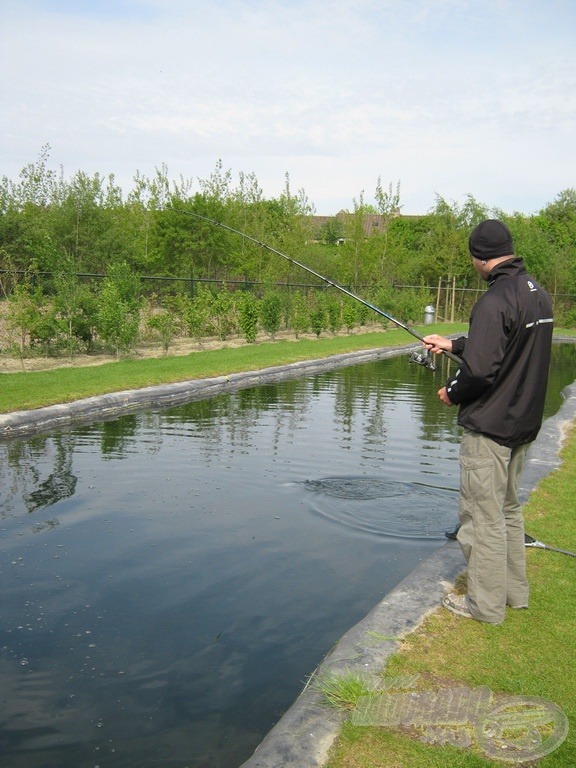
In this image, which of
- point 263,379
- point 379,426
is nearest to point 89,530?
point 379,426

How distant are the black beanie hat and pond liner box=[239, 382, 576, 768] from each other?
73.9 inches

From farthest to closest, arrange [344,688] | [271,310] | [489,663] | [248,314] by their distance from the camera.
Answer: [271,310]
[248,314]
[489,663]
[344,688]

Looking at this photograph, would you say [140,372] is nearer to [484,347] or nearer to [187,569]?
[187,569]

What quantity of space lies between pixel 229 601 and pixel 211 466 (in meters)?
3.35

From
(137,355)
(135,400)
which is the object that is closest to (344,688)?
(135,400)

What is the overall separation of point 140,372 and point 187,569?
921cm

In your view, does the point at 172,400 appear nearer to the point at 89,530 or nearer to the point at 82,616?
the point at 89,530

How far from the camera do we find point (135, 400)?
11.5 meters

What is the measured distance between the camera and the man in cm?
380

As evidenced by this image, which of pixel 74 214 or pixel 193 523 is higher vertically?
pixel 74 214

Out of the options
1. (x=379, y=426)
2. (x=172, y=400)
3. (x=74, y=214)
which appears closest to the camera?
(x=379, y=426)

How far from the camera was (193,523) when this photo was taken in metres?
6.12

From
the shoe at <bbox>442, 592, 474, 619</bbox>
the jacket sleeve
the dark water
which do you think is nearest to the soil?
the dark water

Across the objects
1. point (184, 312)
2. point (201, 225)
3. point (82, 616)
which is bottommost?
point (82, 616)
